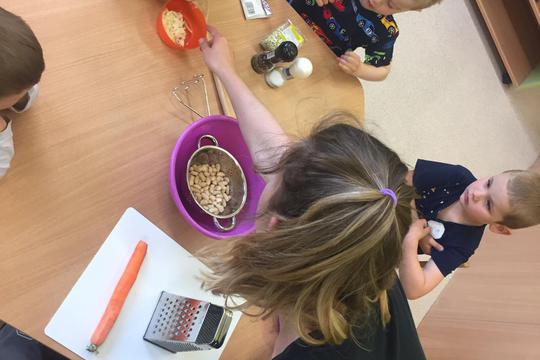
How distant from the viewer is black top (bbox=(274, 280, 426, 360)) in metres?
0.77

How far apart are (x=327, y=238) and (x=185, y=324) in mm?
301

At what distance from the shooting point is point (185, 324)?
744 millimetres

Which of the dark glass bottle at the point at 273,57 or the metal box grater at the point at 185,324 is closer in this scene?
the metal box grater at the point at 185,324

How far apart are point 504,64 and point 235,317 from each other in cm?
189

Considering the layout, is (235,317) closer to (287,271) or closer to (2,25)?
(287,271)

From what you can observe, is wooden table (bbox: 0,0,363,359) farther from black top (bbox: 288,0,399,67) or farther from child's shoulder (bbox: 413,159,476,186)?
child's shoulder (bbox: 413,159,476,186)

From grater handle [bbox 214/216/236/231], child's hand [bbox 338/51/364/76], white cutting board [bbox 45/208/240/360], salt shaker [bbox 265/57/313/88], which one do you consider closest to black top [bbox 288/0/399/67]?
child's hand [bbox 338/51/364/76]

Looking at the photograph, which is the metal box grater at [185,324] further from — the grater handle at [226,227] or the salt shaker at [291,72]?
the salt shaker at [291,72]

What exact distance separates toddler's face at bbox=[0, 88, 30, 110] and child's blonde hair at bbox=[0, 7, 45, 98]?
0.01 meters

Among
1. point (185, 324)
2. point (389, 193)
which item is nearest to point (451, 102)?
point (389, 193)

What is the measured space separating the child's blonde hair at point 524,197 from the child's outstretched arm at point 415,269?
22 centimetres

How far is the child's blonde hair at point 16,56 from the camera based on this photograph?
1.95ft

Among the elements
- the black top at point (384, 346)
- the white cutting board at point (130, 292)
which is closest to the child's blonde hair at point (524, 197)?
the black top at point (384, 346)

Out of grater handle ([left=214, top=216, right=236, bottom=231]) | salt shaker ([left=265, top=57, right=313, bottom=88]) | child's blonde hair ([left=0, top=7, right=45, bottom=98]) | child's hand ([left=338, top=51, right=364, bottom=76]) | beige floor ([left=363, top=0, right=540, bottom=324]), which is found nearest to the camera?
child's blonde hair ([left=0, top=7, right=45, bottom=98])
